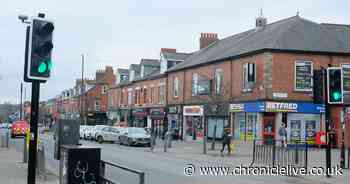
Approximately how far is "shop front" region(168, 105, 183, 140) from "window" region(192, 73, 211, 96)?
4.26 meters

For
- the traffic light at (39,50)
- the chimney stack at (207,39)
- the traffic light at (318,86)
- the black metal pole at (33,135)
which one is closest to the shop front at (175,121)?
the chimney stack at (207,39)

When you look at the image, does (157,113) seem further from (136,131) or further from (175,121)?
(136,131)

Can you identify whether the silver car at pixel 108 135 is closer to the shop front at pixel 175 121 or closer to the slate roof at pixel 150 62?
the shop front at pixel 175 121

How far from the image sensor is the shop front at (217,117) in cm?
4301

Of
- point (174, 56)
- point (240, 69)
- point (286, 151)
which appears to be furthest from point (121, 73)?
point (286, 151)

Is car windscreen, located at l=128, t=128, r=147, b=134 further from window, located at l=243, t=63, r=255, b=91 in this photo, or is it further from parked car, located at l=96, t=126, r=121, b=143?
window, located at l=243, t=63, r=255, b=91

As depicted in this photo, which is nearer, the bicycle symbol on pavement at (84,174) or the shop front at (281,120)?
the bicycle symbol on pavement at (84,174)

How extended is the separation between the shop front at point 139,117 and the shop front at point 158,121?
6.78 feet

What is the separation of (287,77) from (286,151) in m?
16.9

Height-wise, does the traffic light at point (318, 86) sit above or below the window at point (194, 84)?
below

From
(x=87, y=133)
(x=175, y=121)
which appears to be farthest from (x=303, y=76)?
(x=87, y=133)

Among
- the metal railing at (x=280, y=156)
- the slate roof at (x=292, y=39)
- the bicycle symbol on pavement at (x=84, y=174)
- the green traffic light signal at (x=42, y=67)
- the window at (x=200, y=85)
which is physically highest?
the slate roof at (x=292, y=39)

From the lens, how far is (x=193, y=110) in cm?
4903

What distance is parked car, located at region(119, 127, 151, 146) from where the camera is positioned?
40.2m
